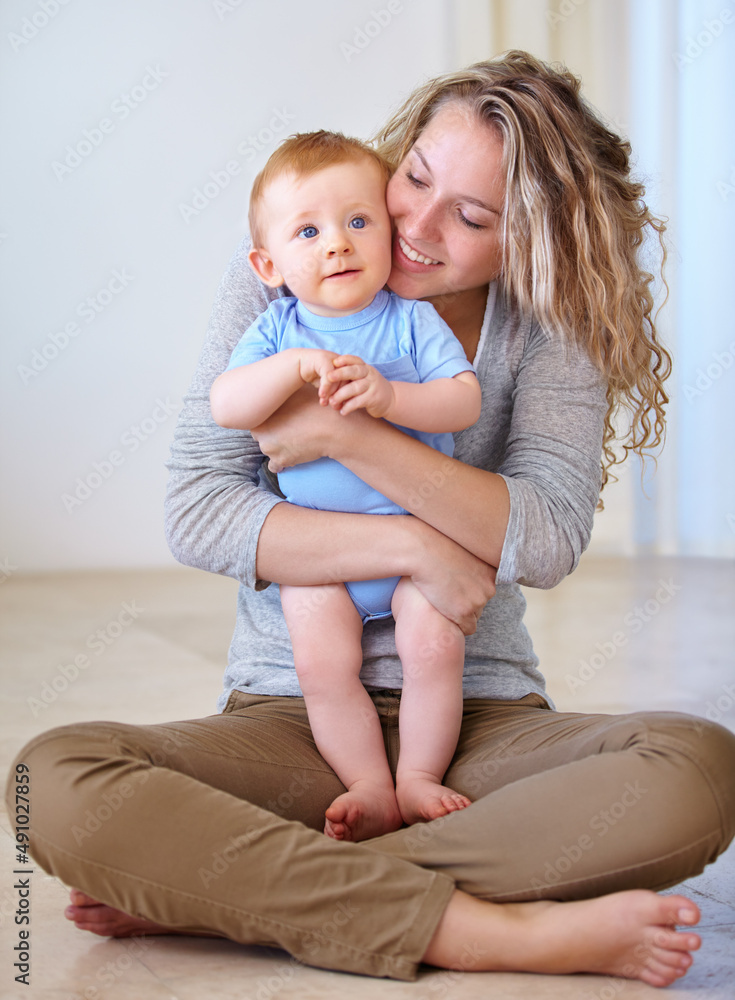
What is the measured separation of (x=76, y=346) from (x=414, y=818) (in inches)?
127

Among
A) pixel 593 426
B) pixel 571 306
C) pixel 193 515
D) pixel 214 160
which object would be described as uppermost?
pixel 214 160

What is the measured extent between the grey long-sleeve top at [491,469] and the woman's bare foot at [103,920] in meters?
A: 0.37

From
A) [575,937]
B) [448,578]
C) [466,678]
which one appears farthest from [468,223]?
[575,937]

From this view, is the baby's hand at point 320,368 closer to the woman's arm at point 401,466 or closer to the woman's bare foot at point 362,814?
the woman's arm at point 401,466

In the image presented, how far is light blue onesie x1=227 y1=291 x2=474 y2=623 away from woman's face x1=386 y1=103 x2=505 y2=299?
7cm

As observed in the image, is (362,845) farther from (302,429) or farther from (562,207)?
(562,207)

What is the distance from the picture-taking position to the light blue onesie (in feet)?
4.35

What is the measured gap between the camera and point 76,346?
4078mm

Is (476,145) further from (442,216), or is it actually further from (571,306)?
(571,306)

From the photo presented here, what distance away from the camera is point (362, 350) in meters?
1.34


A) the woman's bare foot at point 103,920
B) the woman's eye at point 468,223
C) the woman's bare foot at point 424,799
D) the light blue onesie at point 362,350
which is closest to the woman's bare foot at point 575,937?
the woman's bare foot at point 424,799

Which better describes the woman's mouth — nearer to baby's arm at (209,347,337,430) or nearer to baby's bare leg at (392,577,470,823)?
baby's arm at (209,347,337,430)

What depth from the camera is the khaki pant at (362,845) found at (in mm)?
1052

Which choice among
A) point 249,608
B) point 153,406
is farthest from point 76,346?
point 249,608
